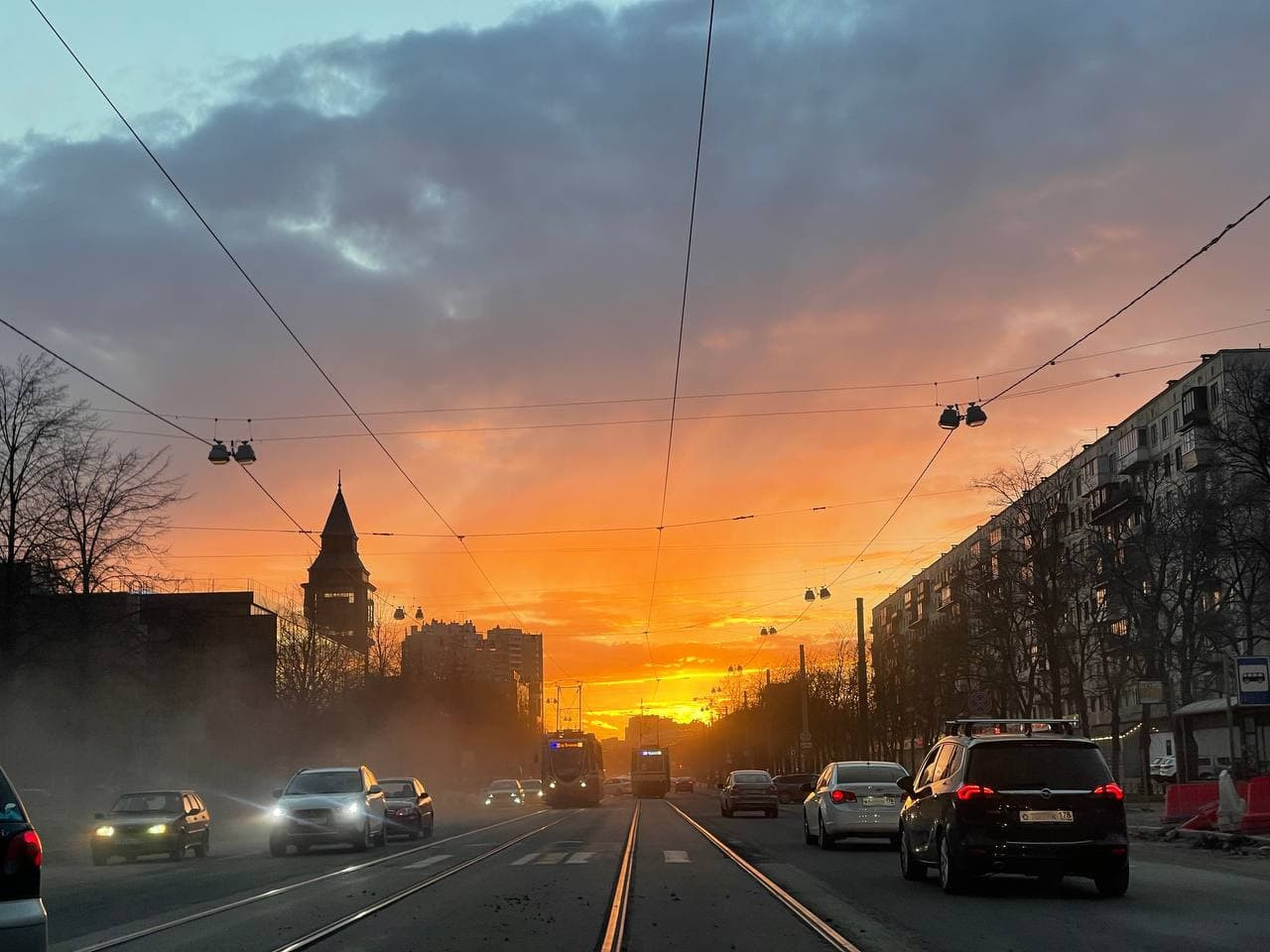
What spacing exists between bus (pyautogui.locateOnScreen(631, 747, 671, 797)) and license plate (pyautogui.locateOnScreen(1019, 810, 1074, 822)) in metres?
71.9

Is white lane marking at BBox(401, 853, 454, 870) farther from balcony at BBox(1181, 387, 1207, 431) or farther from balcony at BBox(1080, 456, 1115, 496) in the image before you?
balcony at BBox(1080, 456, 1115, 496)

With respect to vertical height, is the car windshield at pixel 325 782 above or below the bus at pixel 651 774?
above

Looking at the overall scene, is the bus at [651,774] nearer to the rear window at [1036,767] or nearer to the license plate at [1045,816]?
the rear window at [1036,767]

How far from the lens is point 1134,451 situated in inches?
3258

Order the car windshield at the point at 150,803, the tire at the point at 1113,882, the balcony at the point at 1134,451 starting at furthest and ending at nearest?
the balcony at the point at 1134,451 → the car windshield at the point at 150,803 → the tire at the point at 1113,882

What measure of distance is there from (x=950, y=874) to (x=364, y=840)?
51.6 ft

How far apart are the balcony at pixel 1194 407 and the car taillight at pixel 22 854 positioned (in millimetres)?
71665

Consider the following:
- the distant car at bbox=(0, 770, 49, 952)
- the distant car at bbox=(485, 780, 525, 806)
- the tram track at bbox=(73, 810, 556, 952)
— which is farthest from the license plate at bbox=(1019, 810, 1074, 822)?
the distant car at bbox=(485, 780, 525, 806)

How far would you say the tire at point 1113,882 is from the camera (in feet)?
47.9

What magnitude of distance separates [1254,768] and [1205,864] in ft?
75.1

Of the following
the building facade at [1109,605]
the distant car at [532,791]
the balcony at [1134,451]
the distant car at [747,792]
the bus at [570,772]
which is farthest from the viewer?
the distant car at [532,791]

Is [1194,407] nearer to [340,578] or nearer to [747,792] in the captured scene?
[747,792]

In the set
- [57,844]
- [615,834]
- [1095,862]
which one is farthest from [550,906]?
[57,844]

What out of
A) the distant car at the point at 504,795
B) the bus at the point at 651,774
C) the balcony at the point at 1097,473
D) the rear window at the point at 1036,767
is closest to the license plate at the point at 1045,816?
the rear window at the point at 1036,767
